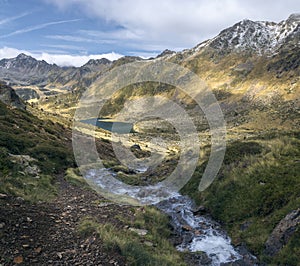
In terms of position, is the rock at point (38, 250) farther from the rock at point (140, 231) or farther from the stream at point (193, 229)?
the stream at point (193, 229)

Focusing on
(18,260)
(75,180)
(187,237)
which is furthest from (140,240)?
(75,180)

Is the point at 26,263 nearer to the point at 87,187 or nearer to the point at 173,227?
the point at 173,227

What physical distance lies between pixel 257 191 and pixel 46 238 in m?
12.9

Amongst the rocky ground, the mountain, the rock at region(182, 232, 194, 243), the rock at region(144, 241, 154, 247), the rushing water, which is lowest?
the rock at region(182, 232, 194, 243)

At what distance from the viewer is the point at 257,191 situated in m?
17.3

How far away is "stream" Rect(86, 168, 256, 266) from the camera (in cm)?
1366

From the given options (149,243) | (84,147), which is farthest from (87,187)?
(84,147)

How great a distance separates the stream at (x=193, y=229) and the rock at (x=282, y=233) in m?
0.99

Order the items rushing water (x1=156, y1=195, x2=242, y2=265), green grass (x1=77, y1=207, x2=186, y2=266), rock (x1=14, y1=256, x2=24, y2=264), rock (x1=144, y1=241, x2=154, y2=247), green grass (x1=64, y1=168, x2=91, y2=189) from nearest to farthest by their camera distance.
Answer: rock (x1=14, y1=256, x2=24, y2=264) → green grass (x1=77, y1=207, x2=186, y2=266) → rock (x1=144, y1=241, x2=154, y2=247) → rushing water (x1=156, y1=195, x2=242, y2=265) → green grass (x1=64, y1=168, x2=91, y2=189)

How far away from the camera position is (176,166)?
30.0 metres

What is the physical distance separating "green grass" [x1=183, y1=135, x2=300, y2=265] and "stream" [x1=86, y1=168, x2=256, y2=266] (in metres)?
0.63

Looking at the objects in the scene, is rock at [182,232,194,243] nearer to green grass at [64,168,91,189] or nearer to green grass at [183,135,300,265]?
green grass at [183,135,300,265]

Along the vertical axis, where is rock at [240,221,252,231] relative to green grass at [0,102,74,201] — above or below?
below

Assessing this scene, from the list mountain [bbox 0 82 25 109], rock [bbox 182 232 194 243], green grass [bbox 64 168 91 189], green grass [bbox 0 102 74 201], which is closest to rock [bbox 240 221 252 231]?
rock [bbox 182 232 194 243]
